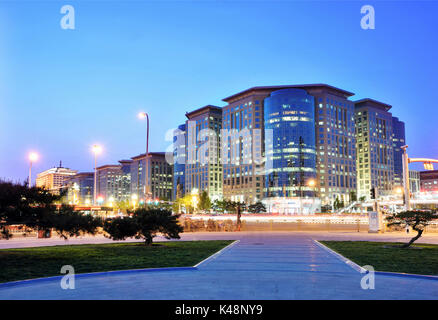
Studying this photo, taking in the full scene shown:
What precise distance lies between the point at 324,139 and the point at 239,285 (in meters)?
161

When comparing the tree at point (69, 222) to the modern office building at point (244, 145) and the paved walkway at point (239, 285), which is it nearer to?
the paved walkway at point (239, 285)

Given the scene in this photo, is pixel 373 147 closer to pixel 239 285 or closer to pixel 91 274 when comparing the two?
pixel 239 285

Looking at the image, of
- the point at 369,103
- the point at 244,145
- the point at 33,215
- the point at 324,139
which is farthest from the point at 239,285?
the point at 369,103

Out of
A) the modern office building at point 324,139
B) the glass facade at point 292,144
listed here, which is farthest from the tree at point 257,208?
the modern office building at point 324,139

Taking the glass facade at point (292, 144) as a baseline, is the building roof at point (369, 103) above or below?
above

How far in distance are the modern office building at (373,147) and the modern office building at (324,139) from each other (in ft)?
57.3

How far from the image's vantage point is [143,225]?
20.3 metres

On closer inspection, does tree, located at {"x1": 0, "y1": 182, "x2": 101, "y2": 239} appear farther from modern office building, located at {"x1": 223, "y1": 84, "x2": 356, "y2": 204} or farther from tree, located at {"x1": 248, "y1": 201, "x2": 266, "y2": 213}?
modern office building, located at {"x1": 223, "y1": 84, "x2": 356, "y2": 204}

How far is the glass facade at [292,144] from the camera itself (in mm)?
151750

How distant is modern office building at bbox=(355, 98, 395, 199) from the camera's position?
190m

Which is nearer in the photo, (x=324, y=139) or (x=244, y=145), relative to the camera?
(x=324, y=139)
